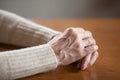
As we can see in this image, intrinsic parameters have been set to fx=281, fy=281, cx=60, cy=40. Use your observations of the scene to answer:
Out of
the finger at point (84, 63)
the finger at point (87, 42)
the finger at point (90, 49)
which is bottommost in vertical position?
the finger at point (84, 63)

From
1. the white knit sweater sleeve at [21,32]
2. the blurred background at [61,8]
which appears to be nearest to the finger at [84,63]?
the white knit sweater sleeve at [21,32]

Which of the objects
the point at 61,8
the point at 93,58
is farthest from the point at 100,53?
the point at 61,8

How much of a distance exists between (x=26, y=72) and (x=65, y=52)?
6.0 inches

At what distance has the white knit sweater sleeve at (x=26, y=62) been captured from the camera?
856 mm

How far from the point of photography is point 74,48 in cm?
95

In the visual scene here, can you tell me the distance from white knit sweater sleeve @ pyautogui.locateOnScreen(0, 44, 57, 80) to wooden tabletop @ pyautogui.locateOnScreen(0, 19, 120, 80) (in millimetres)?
29

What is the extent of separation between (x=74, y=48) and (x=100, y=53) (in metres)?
0.15

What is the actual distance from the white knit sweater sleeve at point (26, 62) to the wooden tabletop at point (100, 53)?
0.03 metres

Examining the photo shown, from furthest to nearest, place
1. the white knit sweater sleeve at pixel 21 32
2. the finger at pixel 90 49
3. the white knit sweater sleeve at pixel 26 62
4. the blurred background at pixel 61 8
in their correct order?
1. the blurred background at pixel 61 8
2. the white knit sweater sleeve at pixel 21 32
3. the finger at pixel 90 49
4. the white knit sweater sleeve at pixel 26 62

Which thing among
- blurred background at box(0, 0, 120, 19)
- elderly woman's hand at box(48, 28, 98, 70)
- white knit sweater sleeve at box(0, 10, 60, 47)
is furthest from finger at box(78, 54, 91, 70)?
blurred background at box(0, 0, 120, 19)

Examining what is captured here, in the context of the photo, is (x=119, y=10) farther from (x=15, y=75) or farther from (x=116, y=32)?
(x=15, y=75)

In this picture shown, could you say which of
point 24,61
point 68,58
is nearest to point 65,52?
point 68,58

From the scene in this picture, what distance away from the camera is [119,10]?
2.28m

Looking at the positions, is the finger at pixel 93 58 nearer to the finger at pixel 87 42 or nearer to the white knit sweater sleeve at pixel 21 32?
the finger at pixel 87 42
